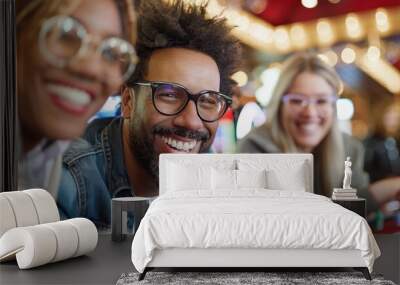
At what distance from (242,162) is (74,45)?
90.5 inches

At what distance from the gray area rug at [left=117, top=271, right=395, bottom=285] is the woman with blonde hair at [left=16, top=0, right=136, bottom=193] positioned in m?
2.74

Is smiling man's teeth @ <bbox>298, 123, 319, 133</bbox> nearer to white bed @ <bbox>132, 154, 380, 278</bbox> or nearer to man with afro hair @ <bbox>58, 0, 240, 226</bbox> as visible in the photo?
man with afro hair @ <bbox>58, 0, 240, 226</bbox>

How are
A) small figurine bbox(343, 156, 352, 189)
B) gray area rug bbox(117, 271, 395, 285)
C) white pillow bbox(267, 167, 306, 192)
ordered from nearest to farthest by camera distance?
1. gray area rug bbox(117, 271, 395, 285)
2. white pillow bbox(267, 167, 306, 192)
3. small figurine bbox(343, 156, 352, 189)

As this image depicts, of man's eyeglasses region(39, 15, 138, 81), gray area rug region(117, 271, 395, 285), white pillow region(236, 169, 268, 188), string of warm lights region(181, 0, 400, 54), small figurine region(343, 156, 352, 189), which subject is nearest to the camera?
gray area rug region(117, 271, 395, 285)

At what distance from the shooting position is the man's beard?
7.30m

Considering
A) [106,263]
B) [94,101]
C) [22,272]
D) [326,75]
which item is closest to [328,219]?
[106,263]

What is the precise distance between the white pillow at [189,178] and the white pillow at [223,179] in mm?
103

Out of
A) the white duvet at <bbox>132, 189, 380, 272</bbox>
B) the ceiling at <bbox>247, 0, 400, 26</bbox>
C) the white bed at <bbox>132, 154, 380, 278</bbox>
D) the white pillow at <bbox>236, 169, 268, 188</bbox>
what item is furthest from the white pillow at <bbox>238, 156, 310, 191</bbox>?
the white duvet at <bbox>132, 189, 380, 272</bbox>

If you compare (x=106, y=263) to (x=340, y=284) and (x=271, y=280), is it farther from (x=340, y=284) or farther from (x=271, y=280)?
(x=340, y=284)

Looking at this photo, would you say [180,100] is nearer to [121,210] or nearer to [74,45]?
[74,45]

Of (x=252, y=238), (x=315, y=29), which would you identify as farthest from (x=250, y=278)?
(x=315, y=29)

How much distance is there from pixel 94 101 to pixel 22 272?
2.69m

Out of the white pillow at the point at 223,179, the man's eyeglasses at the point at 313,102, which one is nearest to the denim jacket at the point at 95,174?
the white pillow at the point at 223,179

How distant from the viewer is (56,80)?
7293 millimetres
